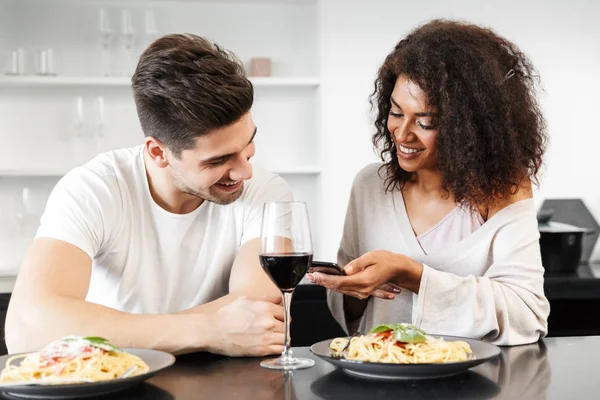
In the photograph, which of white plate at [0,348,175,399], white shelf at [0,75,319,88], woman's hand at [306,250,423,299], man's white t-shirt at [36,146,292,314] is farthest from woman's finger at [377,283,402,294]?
white shelf at [0,75,319,88]

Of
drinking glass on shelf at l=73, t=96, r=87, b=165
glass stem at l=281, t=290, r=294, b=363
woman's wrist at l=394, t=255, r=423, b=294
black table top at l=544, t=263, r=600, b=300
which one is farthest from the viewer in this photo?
drinking glass on shelf at l=73, t=96, r=87, b=165

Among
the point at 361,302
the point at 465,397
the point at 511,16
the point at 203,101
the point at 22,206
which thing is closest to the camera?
the point at 465,397

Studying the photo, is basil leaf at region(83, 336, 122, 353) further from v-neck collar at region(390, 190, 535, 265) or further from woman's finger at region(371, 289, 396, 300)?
v-neck collar at region(390, 190, 535, 265)

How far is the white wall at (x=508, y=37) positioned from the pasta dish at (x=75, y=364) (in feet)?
9.13

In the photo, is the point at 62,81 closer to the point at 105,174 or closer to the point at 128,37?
the point at 128,37

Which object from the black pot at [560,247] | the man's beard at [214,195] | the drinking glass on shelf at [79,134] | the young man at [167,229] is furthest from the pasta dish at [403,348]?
the drinking glass on shelf at [79,134]

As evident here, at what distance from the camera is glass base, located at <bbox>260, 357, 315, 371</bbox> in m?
1.43

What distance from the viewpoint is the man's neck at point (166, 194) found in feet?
6.58

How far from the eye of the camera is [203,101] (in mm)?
1844

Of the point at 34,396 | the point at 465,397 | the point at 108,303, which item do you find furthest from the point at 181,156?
the point at 465,397

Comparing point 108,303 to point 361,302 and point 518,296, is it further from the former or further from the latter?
point 518,296

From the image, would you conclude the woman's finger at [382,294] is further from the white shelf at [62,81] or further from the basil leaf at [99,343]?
the white shelf at [62,81]

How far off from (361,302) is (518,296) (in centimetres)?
43

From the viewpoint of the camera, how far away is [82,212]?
1.87m
